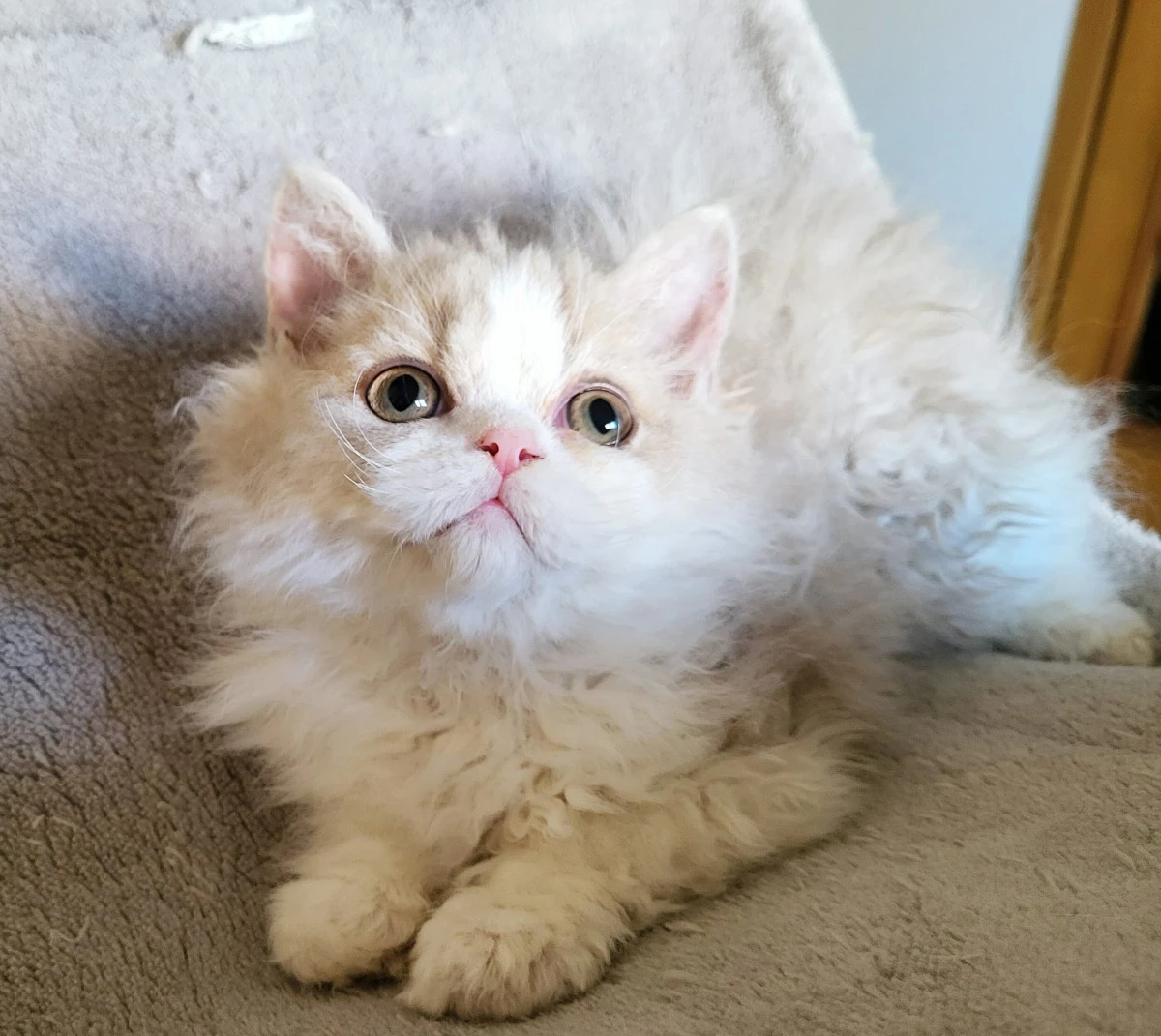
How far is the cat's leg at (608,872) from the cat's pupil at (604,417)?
33 centimetres

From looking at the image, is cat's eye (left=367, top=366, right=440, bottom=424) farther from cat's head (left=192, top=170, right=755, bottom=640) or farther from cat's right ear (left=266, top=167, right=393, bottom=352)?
cat's right ear (left=266, top=167, right=393, bottom=352)

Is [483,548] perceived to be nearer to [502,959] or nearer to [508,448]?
[508,448]

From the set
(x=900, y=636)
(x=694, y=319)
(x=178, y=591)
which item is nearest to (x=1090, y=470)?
(x=900, y=636)

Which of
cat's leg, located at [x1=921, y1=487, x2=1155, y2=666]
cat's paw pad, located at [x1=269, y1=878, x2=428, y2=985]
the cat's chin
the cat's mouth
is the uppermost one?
the cat's mouth

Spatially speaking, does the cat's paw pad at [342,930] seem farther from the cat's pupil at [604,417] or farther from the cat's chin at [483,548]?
the cat's pupil at [604,417]

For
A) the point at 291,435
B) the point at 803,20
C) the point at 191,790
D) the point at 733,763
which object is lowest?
the point at 191,790

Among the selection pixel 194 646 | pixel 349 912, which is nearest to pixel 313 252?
pixel 194 646

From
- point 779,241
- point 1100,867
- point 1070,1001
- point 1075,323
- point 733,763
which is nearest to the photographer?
point 1070,1001

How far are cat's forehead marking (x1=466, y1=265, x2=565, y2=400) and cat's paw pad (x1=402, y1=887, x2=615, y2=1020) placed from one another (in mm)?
431

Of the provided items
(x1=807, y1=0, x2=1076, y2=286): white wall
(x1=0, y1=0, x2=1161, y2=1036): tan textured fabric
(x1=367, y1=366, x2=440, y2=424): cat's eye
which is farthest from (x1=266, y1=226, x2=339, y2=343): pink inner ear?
(x1=807, y1=0, x2=1076, y2=286): white wall

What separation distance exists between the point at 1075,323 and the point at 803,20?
38.5 inches

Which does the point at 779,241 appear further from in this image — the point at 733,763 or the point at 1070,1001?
the point at 1070,1001

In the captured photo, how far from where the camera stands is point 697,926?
0.84 meters

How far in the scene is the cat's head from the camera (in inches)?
31.1
